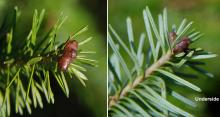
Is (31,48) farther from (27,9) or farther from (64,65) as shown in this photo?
(27,9)

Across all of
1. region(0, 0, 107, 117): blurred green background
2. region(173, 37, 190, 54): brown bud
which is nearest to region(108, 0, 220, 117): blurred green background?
region(0, 0, 107, 117): blurred green background

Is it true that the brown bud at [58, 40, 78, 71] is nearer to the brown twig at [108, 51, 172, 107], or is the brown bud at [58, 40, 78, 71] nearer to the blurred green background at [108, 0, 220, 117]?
the brown twig at [108, 51, 172, 107]

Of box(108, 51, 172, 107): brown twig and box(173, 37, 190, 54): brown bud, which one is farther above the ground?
box(173, 37, 190, 54): brown bud

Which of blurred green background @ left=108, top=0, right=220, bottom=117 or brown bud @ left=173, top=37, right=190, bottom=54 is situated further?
blurred green background @ left=108, top=0, right=220, bottom=117

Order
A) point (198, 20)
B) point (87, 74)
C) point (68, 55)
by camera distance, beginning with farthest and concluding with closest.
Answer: point (87, 74) → point (198, 20) → point (68, 55)

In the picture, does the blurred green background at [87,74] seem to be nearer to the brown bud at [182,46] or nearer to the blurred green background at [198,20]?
the blurred green background at [198,20]

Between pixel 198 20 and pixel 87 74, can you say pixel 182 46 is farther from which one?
pixel 87 74

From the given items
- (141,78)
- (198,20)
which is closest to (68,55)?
(141,78)

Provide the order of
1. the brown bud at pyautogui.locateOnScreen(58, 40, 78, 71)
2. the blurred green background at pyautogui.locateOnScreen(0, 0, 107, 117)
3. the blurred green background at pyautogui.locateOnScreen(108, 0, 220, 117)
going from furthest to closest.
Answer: the blurred green background at pyautogui.locateOnScreen(0, 0, 107, 117)
the blurred green background at pyautogui.locateOnScreen(108, 0, 220, 117)
the brown bud at pyautogui.locateOnScreen(58, 40, 78, 71)
